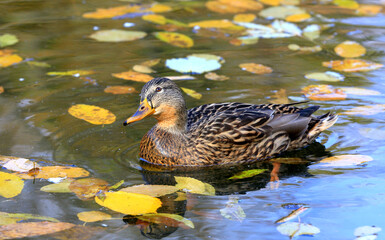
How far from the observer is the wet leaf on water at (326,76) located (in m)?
7.95

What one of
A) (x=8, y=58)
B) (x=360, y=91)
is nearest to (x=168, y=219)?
(x=360, y=91)

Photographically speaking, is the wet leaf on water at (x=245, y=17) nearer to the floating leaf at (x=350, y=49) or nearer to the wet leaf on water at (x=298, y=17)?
the wet leaf on water at (x=298, y=17)

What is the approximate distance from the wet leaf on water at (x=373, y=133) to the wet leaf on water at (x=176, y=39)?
3.40 meters

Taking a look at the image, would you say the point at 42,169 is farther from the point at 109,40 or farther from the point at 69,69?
the point at 109,40

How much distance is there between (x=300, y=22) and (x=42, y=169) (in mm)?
5869

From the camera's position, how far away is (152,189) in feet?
17.9

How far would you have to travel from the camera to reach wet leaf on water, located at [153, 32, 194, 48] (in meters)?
9.23

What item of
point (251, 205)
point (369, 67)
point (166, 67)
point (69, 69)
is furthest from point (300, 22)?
point (251, 205)

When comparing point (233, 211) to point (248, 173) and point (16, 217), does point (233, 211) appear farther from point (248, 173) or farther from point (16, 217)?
point (16, 217)

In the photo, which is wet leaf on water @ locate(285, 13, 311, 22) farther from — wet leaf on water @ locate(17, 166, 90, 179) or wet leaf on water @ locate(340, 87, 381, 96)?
wet leaf on water @ locate(17, 166, 90, 179)

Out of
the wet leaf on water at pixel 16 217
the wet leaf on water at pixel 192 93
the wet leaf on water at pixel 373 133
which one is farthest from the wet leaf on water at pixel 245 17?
the wet leaf on water at pixel 16 217

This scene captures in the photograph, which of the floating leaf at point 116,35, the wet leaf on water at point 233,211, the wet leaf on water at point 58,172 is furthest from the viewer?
the floating leaf at point 116,35

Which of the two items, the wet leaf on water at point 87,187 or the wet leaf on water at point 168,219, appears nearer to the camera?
the wet leaf on water at point 168,219

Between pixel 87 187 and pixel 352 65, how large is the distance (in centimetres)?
456
